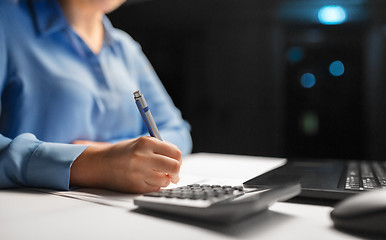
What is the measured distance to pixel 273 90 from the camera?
267 centimetres

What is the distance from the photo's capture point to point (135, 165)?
49 cm

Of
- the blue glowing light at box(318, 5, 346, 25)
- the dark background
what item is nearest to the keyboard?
the dark background

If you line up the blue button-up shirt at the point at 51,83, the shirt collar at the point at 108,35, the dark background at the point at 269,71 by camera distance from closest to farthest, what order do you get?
the blue button-up shirt at the point at 51,83 → the shirt collar at the point at 108,35 → the dark background at the point at 269,71

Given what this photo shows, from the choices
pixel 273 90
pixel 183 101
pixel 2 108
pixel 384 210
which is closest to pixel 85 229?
pixel 384 210

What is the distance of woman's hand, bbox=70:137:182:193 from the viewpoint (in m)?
0.49

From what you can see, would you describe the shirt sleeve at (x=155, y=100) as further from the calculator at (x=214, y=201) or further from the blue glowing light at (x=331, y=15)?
the blue glowing light at (x=331, y=15)

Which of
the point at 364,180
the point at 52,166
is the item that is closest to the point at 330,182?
the point at 364,180

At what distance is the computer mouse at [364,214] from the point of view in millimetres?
325

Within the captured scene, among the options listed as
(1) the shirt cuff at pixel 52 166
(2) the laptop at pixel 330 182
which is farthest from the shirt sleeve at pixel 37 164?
(2) the laptop at pixel 330 182

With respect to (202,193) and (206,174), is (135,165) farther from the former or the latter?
(206,174)

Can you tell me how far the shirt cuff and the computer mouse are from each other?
1.23ft

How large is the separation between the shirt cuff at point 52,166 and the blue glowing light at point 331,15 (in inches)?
96.3

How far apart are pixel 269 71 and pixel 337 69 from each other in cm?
48

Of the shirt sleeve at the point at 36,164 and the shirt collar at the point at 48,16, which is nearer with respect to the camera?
the shirt sleeve at the point at 36,164
